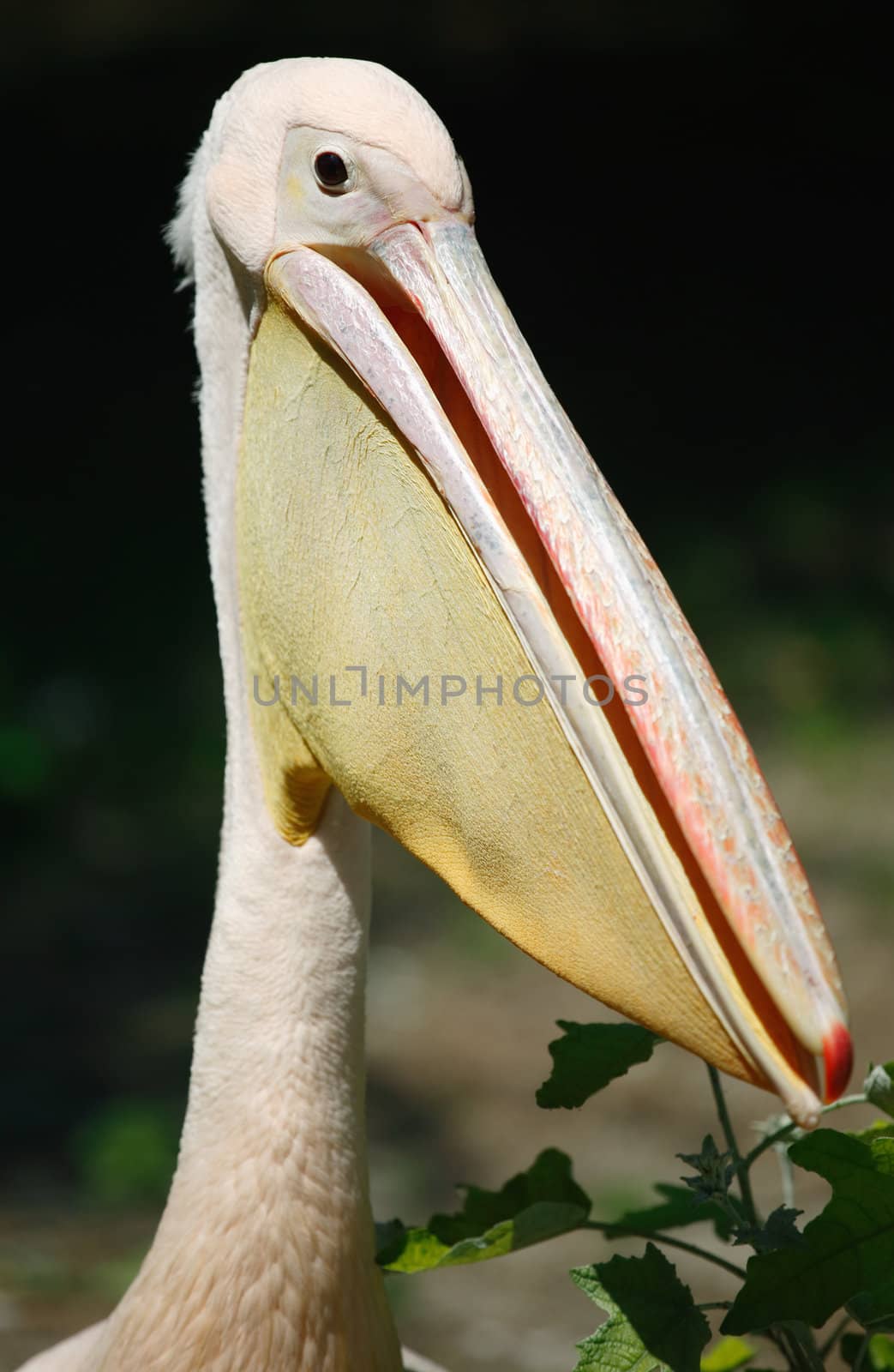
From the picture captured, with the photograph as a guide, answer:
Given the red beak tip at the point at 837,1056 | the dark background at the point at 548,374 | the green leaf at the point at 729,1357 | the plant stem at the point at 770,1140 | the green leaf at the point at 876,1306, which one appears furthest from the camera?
the dark background at the point at 548,374

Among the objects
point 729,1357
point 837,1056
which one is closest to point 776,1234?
point 837,1056

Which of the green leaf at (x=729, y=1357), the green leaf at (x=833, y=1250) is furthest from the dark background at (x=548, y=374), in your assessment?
the green leaf at (x=833, y=1250)

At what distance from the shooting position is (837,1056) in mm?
848

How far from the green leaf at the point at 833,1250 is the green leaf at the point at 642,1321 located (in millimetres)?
61

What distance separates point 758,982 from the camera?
0.87m

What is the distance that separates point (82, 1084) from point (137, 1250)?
49cm

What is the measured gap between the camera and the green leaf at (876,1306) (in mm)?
1029

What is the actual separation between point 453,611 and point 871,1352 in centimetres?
80

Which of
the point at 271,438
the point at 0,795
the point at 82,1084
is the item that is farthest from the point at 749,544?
the point at 271,438

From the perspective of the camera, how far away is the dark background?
3.23 m

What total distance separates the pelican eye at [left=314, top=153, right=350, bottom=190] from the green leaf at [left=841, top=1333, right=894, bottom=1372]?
102 centimetres

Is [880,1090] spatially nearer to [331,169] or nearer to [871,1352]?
[871,1352]

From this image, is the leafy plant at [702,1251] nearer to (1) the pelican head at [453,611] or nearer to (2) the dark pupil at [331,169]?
(1) the pelican head at [453,611]

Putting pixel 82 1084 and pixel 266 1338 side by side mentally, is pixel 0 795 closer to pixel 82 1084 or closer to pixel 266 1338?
pixel 82 1084
